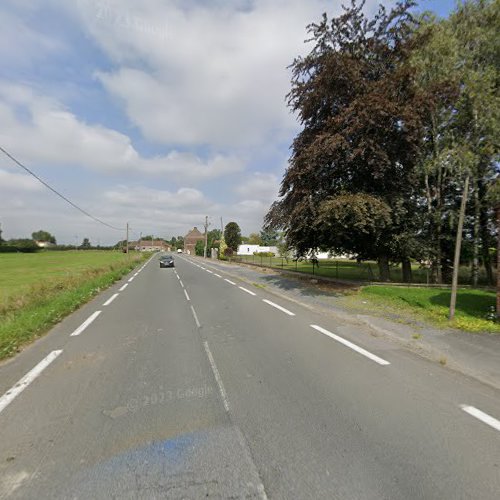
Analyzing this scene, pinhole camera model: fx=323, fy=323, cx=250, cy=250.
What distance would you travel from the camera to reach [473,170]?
51.1ft

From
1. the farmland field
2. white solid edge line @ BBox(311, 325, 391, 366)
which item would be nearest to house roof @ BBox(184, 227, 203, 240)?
the farmland field

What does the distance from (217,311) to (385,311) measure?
17.1 feet

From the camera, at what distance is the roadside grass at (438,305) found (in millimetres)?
8078

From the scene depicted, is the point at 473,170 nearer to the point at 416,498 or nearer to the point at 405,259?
the point at 405,259

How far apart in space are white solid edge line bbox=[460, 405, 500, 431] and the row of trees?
9.25 metres

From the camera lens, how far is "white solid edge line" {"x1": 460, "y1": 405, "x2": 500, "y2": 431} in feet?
11.1

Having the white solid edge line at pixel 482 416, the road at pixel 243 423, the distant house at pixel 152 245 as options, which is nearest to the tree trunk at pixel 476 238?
the road at pixel 243 423

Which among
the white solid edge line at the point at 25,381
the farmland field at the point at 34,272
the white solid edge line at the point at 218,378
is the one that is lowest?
the farmland field at the point at 34,272

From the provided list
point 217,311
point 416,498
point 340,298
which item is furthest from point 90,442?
point 340,298

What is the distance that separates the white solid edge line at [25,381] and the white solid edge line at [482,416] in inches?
209

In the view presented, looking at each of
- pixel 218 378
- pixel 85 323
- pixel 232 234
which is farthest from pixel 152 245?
pixel 218 378

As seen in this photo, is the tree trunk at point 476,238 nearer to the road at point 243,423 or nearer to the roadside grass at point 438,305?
the roadside grass at point 438,305

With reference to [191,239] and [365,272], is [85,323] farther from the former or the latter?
[191,239]

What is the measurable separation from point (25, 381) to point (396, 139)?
15.0 m
